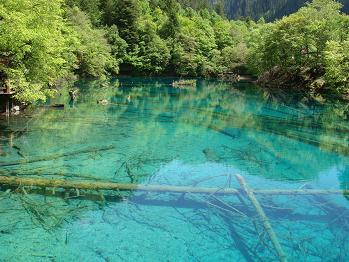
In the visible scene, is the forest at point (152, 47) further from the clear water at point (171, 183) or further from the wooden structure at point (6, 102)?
the clear water at point (171, 183)

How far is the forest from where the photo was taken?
2083cm

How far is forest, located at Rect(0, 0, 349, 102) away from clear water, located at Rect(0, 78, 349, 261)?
12.7 ft

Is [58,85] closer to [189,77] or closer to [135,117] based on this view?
[135,117]

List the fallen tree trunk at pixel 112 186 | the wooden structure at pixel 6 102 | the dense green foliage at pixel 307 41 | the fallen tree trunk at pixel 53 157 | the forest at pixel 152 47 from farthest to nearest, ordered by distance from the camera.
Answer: the dense green foliage at pixel 307 41, the wooden structure at pixel 6 102, the forest at pixel 152 47, the fallen tree trunk at pixel 53 157, the fallen tree trunk at pixel 112 186

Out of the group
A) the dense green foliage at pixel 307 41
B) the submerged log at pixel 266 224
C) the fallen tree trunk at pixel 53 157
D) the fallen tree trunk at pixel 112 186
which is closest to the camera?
the submerged log at pixel 266 224

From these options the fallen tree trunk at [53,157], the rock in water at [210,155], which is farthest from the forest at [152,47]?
the rock in water at [210,155]

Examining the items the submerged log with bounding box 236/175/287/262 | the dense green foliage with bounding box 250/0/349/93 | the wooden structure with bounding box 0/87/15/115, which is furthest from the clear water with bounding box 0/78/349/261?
the dense green foliage with bounding box 250/0/349/93

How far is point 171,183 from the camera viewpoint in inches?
508

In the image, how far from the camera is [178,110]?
30016 mm

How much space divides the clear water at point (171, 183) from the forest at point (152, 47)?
3858 mm

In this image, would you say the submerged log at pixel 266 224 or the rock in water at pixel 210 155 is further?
the rock in water at pixel 210 155

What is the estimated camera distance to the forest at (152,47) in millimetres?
20828

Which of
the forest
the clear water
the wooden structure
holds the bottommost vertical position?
the clear water

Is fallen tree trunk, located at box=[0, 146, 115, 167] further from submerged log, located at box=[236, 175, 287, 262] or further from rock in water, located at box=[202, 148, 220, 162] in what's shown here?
submerged log, located at box=[236, 175, 287, 262]
